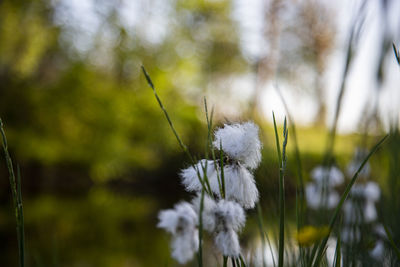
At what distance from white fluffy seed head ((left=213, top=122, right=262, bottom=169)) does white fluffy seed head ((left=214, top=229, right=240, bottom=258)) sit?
0.10m

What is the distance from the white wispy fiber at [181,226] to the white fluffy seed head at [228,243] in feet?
0.25

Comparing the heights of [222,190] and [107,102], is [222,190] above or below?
below

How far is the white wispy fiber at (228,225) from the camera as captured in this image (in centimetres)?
37

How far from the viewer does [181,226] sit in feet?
1.53

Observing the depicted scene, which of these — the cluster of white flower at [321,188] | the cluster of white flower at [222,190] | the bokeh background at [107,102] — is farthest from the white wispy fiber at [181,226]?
the bokeh background at [107,102]

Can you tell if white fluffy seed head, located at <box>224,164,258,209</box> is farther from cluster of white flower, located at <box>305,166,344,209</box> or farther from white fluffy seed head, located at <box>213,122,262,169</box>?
cluster of white flower, located at <box>305,166,344,209</box>

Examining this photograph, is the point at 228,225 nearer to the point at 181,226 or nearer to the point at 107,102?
the point at 181,226

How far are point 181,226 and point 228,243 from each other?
0.10 meters

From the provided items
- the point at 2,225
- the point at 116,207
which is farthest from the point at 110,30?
the point at 2,225

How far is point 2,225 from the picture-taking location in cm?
449

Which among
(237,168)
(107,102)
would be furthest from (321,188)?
(107,102)

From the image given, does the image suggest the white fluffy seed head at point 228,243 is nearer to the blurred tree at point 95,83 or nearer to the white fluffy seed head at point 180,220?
the white fluffy seed head at point 180,220

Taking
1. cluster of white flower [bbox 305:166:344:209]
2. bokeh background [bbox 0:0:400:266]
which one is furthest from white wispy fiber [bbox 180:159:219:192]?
bokeh background [bbox 0:0:400:266]

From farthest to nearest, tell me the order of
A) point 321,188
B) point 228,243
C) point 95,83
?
point 95,83, point 321,188, point 228,243
